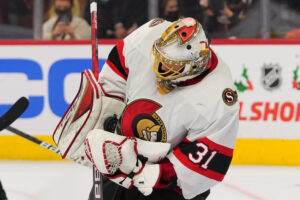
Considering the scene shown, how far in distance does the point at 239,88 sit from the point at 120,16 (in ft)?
3.38

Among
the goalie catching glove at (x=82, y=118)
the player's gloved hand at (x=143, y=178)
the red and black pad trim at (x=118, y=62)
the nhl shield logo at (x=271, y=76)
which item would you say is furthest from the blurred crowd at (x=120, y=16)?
the player's gloved hand at (x=143, y=178)

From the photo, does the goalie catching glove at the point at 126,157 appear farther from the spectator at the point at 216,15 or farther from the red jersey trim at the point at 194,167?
the spectator at the point at 216,15

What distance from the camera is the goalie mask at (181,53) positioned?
4.94ft

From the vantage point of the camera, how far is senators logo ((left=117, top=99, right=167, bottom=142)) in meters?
1.61

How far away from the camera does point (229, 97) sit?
60.0 inches

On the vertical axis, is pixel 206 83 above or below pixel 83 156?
above

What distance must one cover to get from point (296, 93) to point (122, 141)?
7.37 feet

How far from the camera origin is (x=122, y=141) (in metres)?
1.55

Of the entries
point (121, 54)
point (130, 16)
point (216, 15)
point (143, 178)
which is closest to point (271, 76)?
point (216, 15)

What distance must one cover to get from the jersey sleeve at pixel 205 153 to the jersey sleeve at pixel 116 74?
1.18 feet

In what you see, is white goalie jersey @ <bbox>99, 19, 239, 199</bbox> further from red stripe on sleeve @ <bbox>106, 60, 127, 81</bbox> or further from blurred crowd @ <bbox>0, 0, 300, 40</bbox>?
blurred crowd @ <bbox>0, 0, 300, 40</bbox>

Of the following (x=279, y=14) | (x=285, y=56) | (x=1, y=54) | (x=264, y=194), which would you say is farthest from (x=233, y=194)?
(x=1, y=54)

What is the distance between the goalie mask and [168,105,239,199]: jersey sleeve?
6.3 inches

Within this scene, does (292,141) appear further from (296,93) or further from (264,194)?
(264,194)
